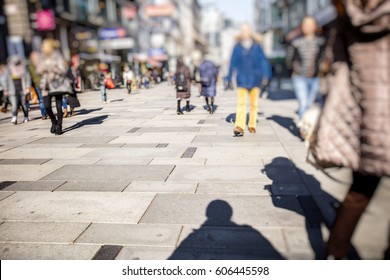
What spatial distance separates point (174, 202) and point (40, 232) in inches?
Result: 48.2

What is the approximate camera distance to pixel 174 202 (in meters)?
3.46

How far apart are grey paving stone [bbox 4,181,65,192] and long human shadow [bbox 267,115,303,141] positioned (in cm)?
409

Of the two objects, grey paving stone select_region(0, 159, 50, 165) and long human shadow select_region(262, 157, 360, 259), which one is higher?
grey paving stone select_region(0, 159, 50, 165)

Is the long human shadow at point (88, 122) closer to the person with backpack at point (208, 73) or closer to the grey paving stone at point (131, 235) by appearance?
the person with backpack at point (208, 73)

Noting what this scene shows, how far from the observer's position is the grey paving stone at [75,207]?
3.21 metres

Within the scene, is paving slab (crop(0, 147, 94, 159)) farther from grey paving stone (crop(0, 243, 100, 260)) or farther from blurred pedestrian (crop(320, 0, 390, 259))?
blurred pedestrian (crop(320, 0, 390, 259))

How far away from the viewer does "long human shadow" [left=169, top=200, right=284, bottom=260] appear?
8.00 ft

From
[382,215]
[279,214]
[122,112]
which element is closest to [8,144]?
[122,112]

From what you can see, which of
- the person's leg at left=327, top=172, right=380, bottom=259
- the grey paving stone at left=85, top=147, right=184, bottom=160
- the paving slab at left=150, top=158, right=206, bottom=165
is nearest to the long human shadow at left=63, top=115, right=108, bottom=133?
the grey paving stone at left=85, top=147, right=184, bottom=160

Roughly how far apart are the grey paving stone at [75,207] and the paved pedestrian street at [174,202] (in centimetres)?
1

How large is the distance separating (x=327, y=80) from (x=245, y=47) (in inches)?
177

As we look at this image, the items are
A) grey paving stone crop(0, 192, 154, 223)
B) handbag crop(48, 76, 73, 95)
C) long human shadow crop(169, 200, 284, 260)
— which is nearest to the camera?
long human shadow crop(169, 200, 284, 260)

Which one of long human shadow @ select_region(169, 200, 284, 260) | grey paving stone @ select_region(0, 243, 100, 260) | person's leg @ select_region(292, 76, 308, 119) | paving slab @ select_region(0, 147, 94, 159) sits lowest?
grey paving stone @ select_region(0, 243, 100, 260)
